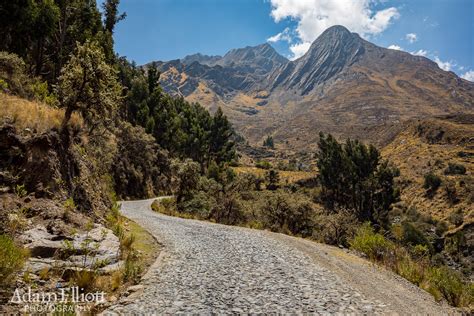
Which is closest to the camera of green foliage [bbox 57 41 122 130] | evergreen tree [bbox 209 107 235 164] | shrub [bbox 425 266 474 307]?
shrub [bbox 425 266 474 307]

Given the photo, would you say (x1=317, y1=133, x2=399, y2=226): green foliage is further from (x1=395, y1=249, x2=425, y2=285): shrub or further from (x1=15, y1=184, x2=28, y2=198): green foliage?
(x1=15, y1=184, x2=28, y2=198): green foliage

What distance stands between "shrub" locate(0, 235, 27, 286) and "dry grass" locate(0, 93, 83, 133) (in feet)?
20.5

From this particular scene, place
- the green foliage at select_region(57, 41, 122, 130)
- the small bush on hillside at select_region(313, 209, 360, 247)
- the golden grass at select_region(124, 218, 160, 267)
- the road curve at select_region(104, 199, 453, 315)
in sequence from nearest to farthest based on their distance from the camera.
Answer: the road curve at select_region(104, 199, 453, 315), the golden grass at select_region(124, 218, 160, 267), the green foliage at select_region(57, 41, 122, 130), the small bush on hillside at select_region(313, 209, 360, 247)

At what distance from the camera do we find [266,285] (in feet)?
29.2

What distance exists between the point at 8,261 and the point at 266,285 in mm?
6360

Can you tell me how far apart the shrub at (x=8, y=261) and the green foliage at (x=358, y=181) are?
51.2 metres

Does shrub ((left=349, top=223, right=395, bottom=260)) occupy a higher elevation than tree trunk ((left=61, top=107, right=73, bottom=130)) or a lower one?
lower

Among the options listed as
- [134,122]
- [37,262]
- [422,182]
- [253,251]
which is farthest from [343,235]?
[422,182]

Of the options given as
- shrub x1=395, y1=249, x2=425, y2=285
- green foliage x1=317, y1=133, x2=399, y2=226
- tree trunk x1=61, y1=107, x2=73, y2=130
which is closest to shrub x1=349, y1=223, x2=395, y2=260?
shrub x1=395, y1=249, x2=425, y2=285

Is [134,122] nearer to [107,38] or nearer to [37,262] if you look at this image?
[107,38]

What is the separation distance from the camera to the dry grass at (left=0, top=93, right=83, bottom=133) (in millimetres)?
11797

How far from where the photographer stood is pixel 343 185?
6019 cm

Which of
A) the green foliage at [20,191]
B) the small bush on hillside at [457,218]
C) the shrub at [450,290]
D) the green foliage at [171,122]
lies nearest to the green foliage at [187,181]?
the green foliage at [171,122]

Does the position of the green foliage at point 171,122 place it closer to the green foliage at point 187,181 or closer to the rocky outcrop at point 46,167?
the green foliage at point 187,181
